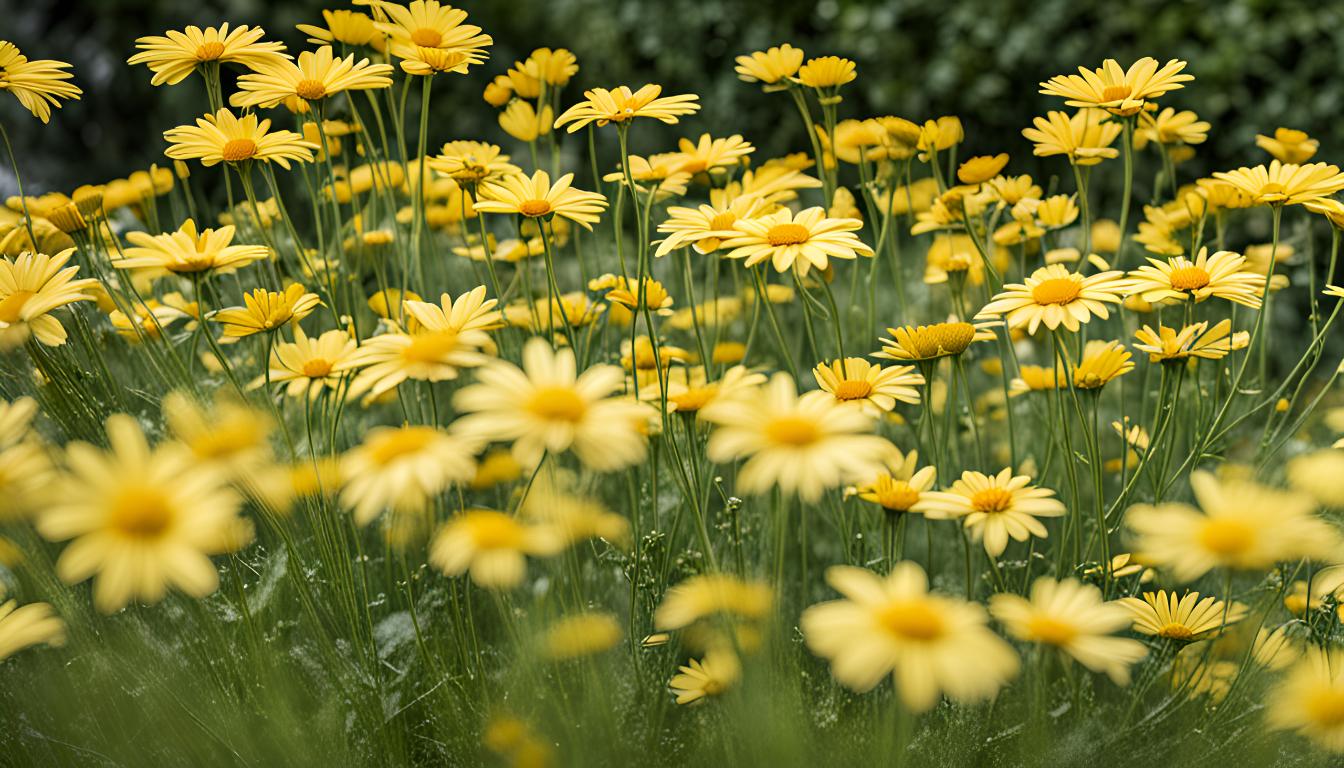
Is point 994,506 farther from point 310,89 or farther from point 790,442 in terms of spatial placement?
point 310,89

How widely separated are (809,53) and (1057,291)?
253cm

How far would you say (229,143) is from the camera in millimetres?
1193

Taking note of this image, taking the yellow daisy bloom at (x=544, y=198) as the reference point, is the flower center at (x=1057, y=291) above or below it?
below

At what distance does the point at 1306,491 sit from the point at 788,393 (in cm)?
57

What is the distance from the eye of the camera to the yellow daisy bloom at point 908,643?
0.69 meters

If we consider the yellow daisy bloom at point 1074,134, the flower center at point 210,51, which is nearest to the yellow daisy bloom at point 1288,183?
the yellow daisy bloom at point 1074,134

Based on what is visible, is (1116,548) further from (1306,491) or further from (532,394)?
(532,394)

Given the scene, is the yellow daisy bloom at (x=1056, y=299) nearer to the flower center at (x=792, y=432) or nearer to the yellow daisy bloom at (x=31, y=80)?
the flower center at (x=792, y=432)

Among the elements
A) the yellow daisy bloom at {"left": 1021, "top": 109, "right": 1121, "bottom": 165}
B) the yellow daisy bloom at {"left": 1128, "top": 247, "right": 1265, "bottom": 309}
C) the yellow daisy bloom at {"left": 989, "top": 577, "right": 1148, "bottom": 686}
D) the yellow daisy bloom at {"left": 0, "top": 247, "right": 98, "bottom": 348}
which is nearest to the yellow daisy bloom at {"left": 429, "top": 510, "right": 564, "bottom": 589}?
the yellow daisy bloom at {"left": 989, "top": 577, "right": 1148, "bottom": 686}

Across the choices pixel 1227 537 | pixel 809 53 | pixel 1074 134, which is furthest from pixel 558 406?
pixel 809 53

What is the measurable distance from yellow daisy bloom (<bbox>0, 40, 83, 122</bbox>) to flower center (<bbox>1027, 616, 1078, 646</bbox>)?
3.84ft

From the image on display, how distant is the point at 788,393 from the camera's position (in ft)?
2.86

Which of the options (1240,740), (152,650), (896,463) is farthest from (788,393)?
(152,650)

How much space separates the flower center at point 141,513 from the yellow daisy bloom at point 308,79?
601 mm
